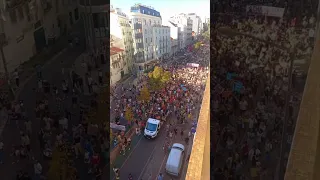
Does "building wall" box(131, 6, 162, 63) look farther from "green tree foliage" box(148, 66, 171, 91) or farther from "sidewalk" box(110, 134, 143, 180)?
"sidewalk" box(110, 134, 143, 180)

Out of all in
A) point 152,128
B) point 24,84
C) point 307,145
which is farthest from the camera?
point 152,128

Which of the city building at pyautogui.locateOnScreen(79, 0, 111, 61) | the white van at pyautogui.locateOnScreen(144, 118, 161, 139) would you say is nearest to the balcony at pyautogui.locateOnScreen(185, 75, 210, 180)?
the white van at pyautogui.locateOnScreen(144, 118, 161, 139)

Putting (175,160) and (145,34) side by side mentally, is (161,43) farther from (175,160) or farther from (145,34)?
(175,160)

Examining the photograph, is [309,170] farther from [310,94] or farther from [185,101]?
[185,101]

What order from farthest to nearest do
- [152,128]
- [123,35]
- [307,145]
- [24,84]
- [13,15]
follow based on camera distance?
[152,128]
[123,35]
[24,84]
[13,15]
[307,145]

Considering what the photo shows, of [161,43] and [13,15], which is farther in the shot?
[161,43]

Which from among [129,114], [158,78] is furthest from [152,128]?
[158,78]

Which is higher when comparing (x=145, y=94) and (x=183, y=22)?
(x=183, y=22)
